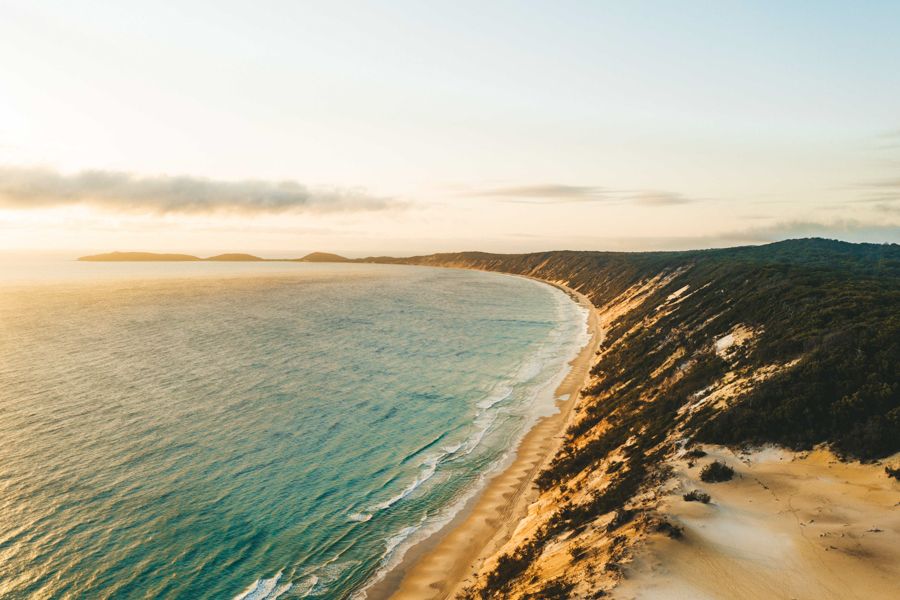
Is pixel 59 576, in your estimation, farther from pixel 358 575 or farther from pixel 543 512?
pixel 543 512

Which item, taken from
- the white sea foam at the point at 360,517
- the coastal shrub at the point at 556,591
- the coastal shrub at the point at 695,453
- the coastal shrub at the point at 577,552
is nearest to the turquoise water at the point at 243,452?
the white sea foam at the point at 360,517

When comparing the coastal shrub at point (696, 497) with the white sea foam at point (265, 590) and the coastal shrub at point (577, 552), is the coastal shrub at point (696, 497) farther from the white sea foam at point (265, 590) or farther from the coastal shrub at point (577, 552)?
the white sea foam at point (265, 590)

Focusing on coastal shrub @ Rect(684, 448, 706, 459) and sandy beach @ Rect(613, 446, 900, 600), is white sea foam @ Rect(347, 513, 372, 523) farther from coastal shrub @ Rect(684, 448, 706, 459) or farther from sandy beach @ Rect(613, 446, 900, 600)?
coastal shrub @ Rect(684, 448, 706, 459)

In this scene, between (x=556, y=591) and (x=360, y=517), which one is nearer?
(x=556, y=591)

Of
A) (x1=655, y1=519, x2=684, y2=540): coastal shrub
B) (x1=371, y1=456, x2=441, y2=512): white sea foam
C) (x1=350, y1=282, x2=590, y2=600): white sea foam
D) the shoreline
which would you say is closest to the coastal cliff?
(x1=655, y1=519, x2=684, y2=540): coastal shrub

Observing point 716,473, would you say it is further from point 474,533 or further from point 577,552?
point 474,533

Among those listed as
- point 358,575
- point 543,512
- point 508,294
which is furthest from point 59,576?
point 508,294

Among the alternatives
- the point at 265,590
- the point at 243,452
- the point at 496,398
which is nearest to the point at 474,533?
the point at 265,590
